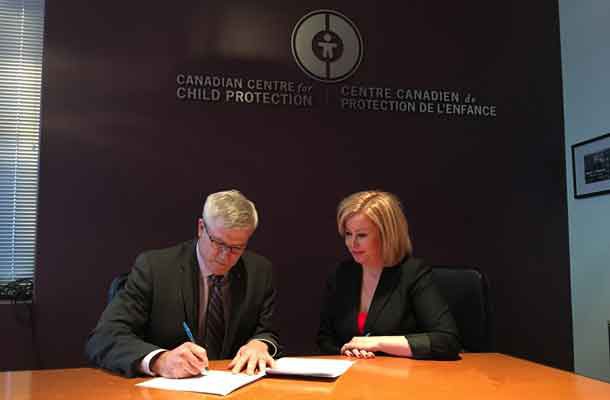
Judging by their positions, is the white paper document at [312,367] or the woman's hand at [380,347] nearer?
the white paper document at [312,367]

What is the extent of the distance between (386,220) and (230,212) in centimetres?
86

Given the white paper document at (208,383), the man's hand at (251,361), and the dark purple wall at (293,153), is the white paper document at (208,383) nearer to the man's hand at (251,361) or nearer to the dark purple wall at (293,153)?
the man's hand at (251,361)

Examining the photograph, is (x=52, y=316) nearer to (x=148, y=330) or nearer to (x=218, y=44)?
(x=148, y=330)

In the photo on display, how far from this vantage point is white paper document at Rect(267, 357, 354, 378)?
1.74m

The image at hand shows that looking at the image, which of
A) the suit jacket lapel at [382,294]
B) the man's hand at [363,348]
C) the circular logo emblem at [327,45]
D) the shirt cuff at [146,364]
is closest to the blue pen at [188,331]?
the shirt cuff at [146,364]

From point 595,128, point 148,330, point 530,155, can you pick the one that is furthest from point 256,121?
point 595,128

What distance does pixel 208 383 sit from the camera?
165cm

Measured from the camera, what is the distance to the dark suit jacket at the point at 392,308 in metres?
2.44

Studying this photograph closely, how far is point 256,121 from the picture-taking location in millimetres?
3318

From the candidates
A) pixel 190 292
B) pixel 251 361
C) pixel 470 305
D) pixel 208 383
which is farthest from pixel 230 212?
pixel 470 305

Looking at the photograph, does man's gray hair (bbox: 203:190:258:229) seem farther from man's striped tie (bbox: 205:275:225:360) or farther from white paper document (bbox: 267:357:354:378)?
white paper document (bbox: 267:357:354:378)

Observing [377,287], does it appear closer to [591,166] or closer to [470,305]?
[470,305]

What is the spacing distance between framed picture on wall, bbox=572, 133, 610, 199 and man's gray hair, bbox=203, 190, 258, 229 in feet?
7.73

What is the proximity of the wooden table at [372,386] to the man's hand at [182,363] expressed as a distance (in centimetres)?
8
